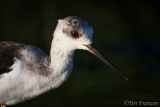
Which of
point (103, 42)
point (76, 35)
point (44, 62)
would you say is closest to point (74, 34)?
point (76, 35)

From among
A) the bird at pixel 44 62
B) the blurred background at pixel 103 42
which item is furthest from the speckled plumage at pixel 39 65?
the blurred background at pixel 103 42

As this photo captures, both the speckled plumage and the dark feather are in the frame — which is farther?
the dark feather

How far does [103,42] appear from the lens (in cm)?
1538

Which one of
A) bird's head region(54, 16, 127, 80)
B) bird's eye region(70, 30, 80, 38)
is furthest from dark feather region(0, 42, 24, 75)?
bird's eye region(70, 30, 80, 38)

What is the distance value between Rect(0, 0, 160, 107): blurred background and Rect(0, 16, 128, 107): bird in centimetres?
242

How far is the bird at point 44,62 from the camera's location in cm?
768

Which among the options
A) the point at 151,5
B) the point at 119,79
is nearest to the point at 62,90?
the point at 119,79

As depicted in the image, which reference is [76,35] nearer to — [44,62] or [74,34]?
[74,34]

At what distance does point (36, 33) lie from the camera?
52.1 ft

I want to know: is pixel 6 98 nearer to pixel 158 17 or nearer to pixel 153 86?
pixel 153 86

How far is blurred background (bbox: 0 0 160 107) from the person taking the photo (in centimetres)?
1090

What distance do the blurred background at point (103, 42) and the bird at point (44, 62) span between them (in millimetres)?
2423

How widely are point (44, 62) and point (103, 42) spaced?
296 inches

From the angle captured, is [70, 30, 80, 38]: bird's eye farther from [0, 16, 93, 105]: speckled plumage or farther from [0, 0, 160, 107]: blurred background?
[0, 0, 160, 107]: blurred background
